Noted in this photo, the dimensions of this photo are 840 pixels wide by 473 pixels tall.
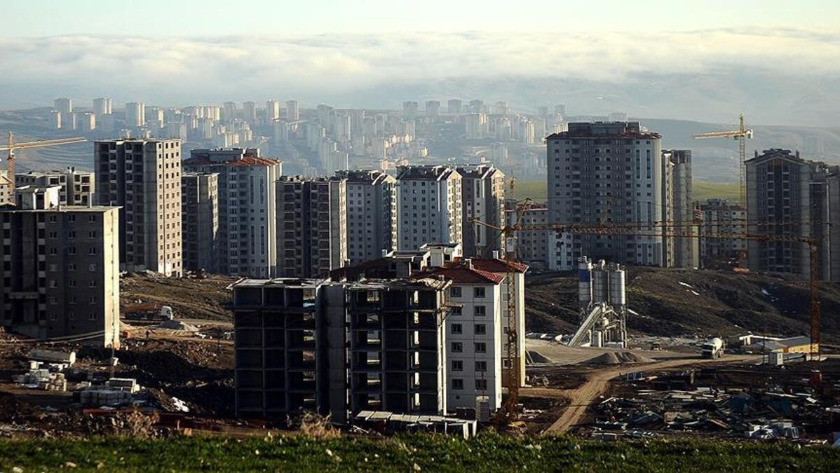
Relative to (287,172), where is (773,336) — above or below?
below

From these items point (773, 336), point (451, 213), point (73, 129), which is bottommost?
point (773, 336)

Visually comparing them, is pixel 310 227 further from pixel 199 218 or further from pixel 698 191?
pixel 698 191

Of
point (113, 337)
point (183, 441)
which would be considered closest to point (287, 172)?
point (113, 337)

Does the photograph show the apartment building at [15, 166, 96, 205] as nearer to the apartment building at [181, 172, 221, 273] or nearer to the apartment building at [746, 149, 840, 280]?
the apartment building at [181, 172, 221, 273]

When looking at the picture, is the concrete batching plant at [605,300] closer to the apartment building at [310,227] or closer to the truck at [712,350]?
the truck at [712,350]

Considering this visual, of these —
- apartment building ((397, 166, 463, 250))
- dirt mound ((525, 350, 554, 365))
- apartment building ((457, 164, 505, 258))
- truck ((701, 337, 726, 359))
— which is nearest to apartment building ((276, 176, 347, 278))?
apartment building ((397, 166, 463, 250))

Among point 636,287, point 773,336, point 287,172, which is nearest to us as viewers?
point 773,336

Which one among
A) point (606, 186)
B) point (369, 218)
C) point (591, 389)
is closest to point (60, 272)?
point (591, 389)

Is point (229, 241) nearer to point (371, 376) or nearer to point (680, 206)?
point (680, 206)
